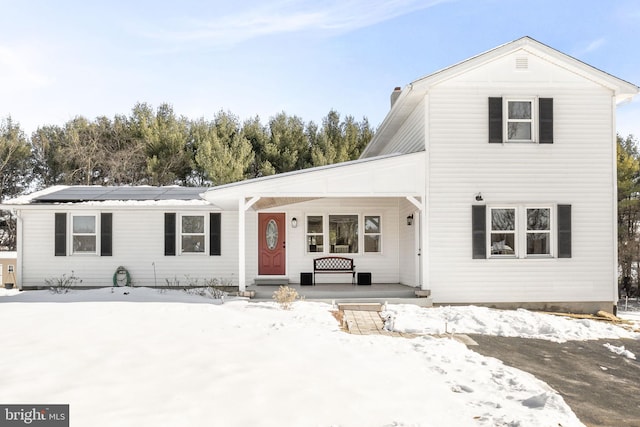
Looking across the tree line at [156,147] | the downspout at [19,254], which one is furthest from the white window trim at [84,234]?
the tree line at [156,147]

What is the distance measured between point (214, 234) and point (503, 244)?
26.9 ft

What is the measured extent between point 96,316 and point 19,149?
24.1 m

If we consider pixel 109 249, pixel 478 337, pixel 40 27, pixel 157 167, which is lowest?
pixel 478 337

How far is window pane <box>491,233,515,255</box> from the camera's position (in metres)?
11.0

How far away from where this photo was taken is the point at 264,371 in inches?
216

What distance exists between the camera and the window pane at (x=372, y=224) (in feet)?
45.7

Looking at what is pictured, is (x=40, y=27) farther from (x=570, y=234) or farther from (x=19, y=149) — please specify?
(x=19, y=149)

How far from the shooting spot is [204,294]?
12.3 m

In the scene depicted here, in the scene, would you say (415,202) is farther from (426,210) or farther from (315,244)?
(315,244)

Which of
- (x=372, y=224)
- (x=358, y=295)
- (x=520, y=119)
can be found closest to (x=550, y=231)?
(x=520, y=119)

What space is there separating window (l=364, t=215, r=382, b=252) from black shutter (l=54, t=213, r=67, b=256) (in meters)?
9.13

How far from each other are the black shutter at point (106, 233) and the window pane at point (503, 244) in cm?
1095

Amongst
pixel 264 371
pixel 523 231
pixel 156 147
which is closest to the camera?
pixel 264 371

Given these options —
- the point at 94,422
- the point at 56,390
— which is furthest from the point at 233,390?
the point at 56,390
